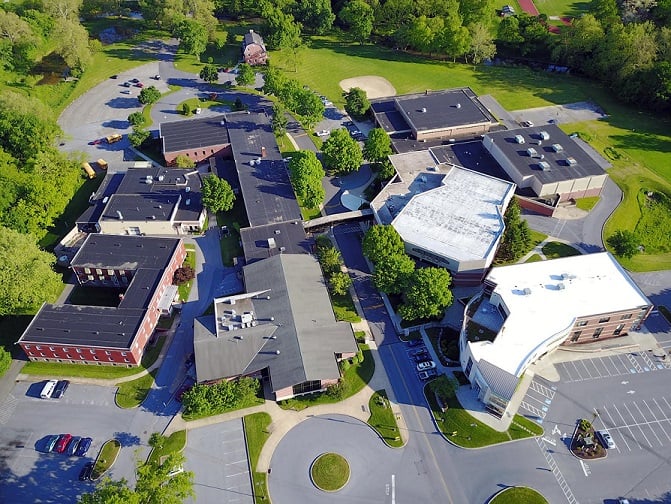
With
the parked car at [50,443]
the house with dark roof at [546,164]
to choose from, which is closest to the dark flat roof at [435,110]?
the house with dark roof at [546,164]

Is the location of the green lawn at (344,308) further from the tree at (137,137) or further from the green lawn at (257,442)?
the tree at (137,137)

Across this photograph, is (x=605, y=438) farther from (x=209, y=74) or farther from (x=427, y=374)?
(x=209, y=74)

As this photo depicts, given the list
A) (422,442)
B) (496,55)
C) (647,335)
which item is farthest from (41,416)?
(496,55)

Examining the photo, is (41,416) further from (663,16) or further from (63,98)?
(663,16)

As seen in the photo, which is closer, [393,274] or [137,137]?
[393,274]

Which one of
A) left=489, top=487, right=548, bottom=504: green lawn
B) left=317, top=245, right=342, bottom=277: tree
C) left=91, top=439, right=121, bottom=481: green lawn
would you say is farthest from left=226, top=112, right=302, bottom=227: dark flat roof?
left=489, top=487, right=548, bottom=504: green lawn

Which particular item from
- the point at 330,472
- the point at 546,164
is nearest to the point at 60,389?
the point at 330,472
